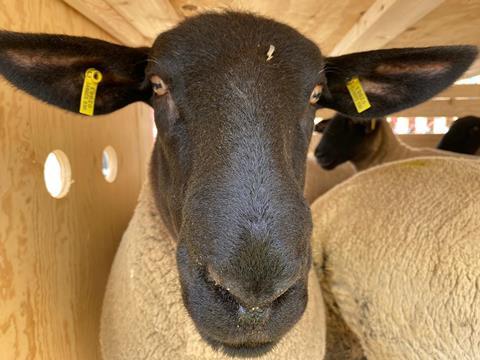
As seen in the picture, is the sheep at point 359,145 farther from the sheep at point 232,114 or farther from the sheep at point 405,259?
the sheep at point 232,114

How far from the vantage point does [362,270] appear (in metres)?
2.16

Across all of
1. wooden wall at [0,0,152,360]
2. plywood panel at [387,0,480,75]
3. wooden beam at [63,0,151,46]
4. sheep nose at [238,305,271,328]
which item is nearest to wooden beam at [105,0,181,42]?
wooden beam at [63,0,151,46]

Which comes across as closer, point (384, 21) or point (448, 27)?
point (384, 21)

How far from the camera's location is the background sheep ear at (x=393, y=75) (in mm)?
1906

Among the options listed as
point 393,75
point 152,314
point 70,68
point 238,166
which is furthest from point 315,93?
point 152,314

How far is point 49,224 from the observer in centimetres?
191

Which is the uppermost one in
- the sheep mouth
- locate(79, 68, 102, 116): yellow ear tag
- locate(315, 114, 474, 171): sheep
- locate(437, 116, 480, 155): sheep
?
locate(79, 68, 102, 116): yellow ear tag

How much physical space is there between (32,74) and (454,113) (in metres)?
6.08

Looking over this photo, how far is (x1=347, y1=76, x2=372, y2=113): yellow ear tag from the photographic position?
6.80 ft

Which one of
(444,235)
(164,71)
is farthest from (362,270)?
(164,71)

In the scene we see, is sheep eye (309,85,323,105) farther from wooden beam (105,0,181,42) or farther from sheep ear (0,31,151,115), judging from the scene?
wooden beam (105,0,181,42)

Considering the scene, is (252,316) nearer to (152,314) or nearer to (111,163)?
(152,314)

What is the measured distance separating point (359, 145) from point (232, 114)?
12.0 ft

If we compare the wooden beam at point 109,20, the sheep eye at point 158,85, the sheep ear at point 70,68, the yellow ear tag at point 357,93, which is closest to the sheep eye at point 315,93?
the yellow ear tag at point 357,93
